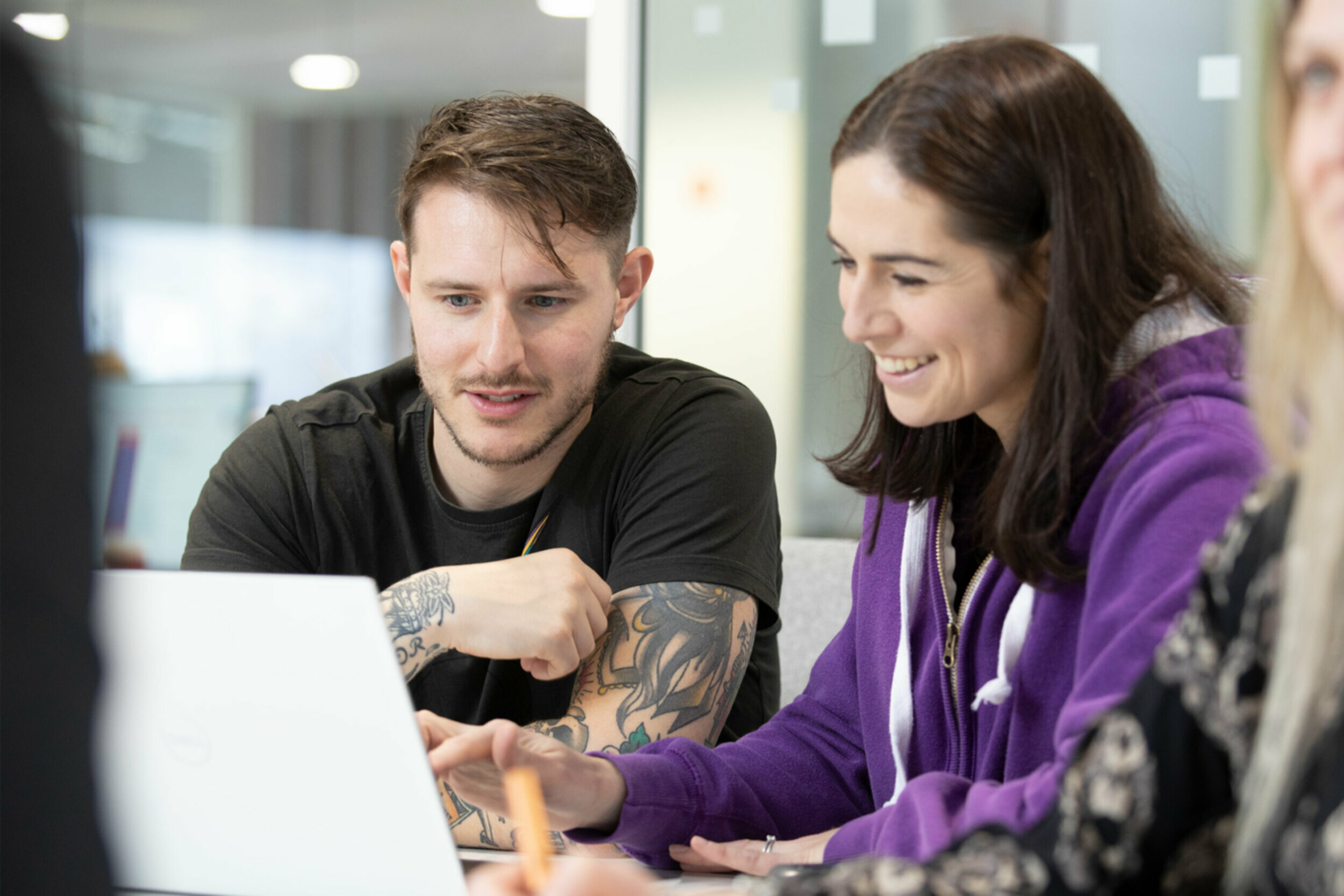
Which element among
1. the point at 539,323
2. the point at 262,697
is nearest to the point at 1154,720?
the point at 262,697

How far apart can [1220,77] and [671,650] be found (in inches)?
68.8

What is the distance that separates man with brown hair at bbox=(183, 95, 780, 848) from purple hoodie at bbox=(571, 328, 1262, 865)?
0.50 feet

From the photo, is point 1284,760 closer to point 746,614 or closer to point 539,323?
point 746,614

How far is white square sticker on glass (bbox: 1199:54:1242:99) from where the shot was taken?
231 cm

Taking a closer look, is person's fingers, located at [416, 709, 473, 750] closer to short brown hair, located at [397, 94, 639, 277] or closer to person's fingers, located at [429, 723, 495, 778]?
Result: person's fingers, located at [429, 723, 495, 778]

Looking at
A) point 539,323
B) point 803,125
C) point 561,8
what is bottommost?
point 539,323

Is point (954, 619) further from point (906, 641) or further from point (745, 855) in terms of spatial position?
point (745, 855)

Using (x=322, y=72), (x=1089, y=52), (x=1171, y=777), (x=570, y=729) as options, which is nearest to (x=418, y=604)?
(x=570, y=729)

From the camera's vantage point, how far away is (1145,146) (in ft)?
3.29

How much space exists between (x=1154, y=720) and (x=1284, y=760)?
0.07m

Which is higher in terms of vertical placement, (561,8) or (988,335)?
(561,8)

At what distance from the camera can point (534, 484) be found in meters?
1.55

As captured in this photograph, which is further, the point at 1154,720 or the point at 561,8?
the point at 561,8

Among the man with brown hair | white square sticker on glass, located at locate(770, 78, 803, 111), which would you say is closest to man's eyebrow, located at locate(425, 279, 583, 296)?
the man with brown hair
